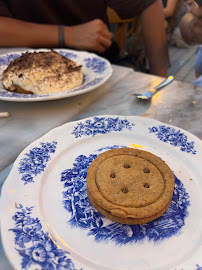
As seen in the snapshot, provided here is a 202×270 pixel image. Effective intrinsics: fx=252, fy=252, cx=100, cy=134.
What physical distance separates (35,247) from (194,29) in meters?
1.76

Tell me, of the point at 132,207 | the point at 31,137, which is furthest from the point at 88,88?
the point at 132,207

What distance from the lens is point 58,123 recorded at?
Answer: 45.0 inches

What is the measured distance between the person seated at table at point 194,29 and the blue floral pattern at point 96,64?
603mm

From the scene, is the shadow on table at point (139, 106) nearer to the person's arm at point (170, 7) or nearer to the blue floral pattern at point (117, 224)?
the blue floral pattern at point (117, 224)

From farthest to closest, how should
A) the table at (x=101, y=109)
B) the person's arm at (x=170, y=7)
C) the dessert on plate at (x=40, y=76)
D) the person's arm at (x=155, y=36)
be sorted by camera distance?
the person's arm at (x=170, y=7), the person's arm at (x=155, y=36), the dessert on plate at (x=40, y=76), the table at (x=101, y=109)

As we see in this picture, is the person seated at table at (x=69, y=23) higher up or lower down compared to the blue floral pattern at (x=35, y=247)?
higher up

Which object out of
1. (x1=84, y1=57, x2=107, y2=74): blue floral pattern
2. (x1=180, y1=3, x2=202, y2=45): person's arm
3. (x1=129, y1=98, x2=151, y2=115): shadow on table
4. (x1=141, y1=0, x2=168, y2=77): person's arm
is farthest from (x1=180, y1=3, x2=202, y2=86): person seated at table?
(x1=84, y1=57, x2=107, y2=74): blue floral pattern

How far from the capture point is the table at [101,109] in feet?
3.49

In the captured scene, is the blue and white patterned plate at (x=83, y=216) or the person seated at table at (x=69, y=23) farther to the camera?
the person seated at table at (x=69, y=23)

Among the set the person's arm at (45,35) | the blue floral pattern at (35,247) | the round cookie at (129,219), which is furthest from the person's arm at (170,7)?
the blue floral pattern at (35,247)

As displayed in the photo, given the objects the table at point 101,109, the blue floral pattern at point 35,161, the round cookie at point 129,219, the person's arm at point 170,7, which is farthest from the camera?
the person's arm at point 170,7

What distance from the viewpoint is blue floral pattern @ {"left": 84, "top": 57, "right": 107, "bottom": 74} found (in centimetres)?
142

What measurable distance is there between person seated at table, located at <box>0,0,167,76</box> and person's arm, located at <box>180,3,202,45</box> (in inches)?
10.0

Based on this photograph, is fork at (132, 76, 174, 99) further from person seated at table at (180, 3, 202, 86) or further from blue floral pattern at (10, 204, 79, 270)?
blue floral pattern at (10, 204, 79, 270)
